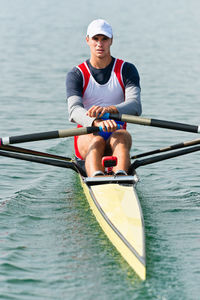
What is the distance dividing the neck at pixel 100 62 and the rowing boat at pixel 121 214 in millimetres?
1350

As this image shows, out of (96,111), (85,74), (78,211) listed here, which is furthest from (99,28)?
(78,211)

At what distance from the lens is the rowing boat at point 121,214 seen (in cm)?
471

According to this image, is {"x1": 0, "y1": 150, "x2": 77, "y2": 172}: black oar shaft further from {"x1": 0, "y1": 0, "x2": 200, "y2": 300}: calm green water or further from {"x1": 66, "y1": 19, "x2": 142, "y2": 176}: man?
{"x1": 0, "y1": 0, "x2": 200, "y2": 300}: calm green water

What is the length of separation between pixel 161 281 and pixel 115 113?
2273 millimetres

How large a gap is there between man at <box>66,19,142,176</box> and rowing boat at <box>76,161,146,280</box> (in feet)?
0.85

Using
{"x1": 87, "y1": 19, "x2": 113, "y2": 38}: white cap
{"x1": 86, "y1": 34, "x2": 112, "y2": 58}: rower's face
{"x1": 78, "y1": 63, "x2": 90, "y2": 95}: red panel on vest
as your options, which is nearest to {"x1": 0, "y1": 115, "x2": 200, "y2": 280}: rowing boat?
{"x1": 78, "y1": 63, "x2": 90, "y2": 95}: red panel on vest

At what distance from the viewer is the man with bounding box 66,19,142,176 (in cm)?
627

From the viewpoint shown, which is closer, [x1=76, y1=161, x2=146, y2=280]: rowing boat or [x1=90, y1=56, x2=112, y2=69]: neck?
[x1=76, y1=161, x2=146, y2=280]: rowing boat

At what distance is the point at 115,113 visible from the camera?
20.7 feet

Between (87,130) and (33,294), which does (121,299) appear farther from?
(87,130)

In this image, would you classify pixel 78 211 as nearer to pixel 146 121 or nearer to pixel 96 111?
pixel 96 111

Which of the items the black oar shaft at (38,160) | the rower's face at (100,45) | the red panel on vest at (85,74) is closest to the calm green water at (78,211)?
the black oar shaft at (38,160)

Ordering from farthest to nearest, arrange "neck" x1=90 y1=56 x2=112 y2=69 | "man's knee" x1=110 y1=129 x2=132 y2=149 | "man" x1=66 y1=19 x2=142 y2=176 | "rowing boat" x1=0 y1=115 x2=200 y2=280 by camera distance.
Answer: "neck" x1=90 y1=56 x2=112 y2=69, "man's knee" x1=110 y1=129 x2=132 y2=149, "man" x1=66 y1=19 x2=142 y2=176, "rowing boat" x1=0 y1=115 x2=200 y2=280

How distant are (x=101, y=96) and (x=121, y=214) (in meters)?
1.92
